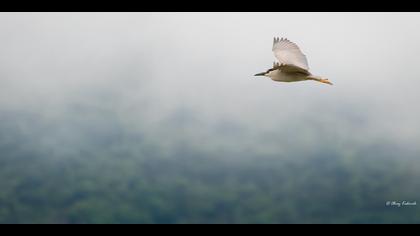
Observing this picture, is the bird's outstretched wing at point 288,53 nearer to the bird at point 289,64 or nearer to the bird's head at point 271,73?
the bird at point 289,64

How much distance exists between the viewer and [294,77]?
38750mm

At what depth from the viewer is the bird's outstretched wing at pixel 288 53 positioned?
38.0 m

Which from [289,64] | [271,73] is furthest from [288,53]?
[271,73]

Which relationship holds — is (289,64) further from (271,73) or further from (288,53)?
(271,73)

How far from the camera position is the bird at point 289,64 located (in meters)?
38.0

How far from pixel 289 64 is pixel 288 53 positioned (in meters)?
0.60

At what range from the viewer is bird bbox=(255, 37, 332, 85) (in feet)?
125

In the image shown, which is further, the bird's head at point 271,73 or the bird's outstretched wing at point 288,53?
the bird's head at point 271,73

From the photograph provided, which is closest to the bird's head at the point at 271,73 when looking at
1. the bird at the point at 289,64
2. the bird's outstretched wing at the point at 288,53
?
the bird at the point at 289,64

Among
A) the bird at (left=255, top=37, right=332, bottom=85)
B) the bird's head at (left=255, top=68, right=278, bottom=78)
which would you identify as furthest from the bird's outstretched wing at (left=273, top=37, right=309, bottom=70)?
the bird's head at (left=255, top=68, right=278, bottom=78)

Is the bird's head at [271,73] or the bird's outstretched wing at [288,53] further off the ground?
the bird's outstretched wing at [288,53]

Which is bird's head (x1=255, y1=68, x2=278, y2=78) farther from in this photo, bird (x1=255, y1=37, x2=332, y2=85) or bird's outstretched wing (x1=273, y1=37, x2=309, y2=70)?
bird's outstretched wing (x1=273, y1=37, x2=309, y2=70)

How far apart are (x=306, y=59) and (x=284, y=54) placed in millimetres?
738

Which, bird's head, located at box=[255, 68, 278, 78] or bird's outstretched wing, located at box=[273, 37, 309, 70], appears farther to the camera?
bird's head, located at box=[255, 68, 278, 78]
